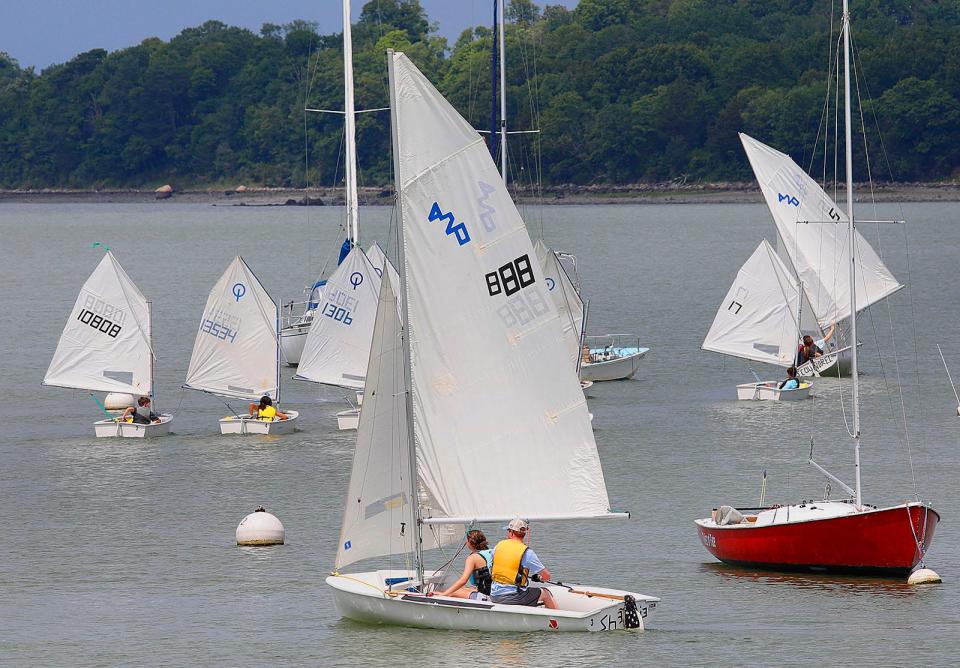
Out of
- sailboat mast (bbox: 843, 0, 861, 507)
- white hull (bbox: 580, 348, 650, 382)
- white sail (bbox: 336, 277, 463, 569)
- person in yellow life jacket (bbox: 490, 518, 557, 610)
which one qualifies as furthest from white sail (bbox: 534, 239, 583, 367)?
person in yellow life jacket (bbox: 490, 518, 557, 610)

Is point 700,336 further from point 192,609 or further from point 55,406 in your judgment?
point 192,609

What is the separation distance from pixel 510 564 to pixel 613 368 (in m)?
35.1

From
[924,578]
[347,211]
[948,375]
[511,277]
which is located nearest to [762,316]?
[948,375]

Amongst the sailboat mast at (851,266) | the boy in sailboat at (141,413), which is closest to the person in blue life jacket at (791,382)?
the boy in sailboat at (141,413)

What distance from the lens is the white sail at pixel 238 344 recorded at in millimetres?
48406

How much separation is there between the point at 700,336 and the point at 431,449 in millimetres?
50826

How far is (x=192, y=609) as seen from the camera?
2850cm

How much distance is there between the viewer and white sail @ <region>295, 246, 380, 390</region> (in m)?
48.6

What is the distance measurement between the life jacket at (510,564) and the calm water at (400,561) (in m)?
0.93

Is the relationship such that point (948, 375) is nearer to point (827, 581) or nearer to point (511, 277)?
→ point (827, 581)

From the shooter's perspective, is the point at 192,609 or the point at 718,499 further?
the point at 718,499

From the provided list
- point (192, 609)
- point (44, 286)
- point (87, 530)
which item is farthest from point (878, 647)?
point (44, 286)

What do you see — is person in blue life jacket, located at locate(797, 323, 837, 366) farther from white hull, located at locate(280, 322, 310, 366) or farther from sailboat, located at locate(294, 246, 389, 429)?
white hull, located at locate(280, 322, 310, 366)

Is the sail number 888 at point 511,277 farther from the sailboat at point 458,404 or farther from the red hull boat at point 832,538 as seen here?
the red hull boat at point 832,538
